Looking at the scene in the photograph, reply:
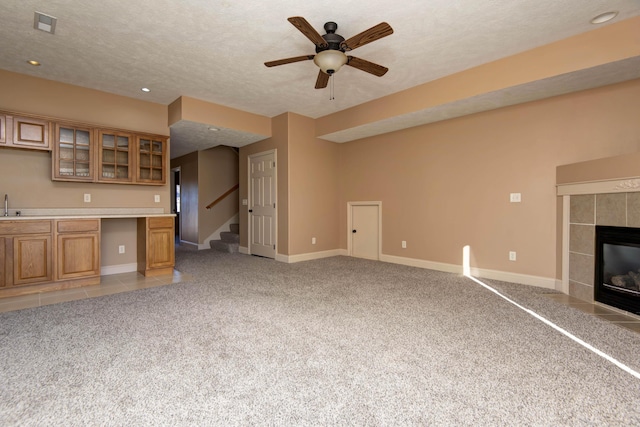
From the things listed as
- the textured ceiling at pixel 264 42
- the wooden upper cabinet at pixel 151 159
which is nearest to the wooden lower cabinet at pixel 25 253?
the wooden upper cabinet at pixel 151 159

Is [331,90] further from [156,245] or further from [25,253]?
[25,253]

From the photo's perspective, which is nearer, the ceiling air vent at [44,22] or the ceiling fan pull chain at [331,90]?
the ceiling air vent at [44,22]

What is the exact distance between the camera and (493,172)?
4.21m

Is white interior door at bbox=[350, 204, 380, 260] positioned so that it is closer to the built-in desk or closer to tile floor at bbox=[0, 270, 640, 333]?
tile floor at bbox=[0, 270, 640, 333]

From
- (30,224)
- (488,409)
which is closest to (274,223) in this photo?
(30,224)

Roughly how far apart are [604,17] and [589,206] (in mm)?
1779

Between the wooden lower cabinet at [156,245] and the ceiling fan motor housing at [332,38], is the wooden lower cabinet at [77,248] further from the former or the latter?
the ceiling fan motor housing at [332,38]

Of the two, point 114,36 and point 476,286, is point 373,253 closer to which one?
point 476,286

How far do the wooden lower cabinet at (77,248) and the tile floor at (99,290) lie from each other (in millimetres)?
211

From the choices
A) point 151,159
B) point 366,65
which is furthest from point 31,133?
point 366,65

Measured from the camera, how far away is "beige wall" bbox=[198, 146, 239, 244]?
24.8 feet

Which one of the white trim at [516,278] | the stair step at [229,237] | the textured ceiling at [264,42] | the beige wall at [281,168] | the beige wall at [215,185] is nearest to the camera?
the textured ceiling at [264,42]

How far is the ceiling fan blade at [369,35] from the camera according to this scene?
2422 mm

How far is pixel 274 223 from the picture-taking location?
5.78 meters
